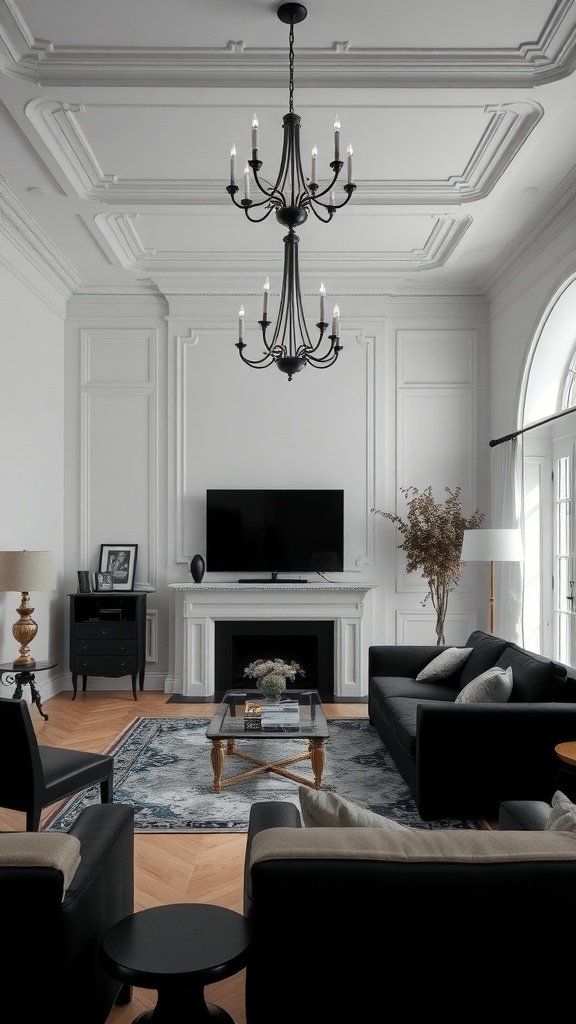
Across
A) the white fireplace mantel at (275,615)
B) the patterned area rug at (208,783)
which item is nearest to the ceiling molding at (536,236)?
the white fireplace mantel at (275,615)

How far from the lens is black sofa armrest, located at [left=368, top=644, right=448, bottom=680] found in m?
5.16

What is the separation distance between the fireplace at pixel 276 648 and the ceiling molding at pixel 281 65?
4.07m

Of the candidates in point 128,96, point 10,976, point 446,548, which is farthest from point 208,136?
point 10,976

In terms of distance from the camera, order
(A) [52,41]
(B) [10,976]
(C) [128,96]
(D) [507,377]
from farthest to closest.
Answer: (D) [507,377] < (C) [128,96] < (A) [52,41] < (B) [10,976]

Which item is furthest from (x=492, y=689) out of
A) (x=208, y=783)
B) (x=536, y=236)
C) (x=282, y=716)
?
(x=536, y=236)

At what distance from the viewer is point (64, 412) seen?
6719 millimetres

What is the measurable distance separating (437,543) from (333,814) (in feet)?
15.4

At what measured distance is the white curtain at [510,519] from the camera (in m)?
5.72

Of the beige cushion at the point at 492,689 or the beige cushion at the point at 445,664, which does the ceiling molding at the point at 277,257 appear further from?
the beige cushion at the point at 492,689

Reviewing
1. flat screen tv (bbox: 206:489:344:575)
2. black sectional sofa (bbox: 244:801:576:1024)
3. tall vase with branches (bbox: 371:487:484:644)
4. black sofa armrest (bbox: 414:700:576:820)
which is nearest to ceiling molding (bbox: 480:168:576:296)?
tall vase with branches (bbox: 371:487:484:644)

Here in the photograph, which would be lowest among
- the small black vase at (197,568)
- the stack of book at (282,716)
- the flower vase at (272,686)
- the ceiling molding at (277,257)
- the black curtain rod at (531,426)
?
the stack of book at (282,716)

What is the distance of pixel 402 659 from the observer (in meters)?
5.17

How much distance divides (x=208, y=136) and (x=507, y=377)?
3.11 m

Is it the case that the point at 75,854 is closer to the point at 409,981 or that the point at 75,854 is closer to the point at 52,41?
the point at 409,981
